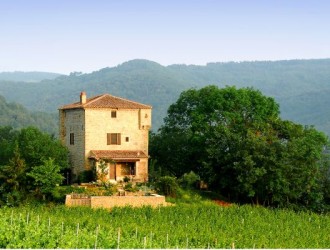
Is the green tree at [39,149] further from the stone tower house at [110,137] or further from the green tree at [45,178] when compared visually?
the green tree at [45,178]

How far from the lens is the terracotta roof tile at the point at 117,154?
42375 mm

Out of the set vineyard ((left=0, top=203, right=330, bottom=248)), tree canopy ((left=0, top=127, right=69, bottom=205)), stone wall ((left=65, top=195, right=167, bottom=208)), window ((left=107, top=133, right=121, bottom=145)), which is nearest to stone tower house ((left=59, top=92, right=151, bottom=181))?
window ((left=107, top=133, right=121, bottom=145))

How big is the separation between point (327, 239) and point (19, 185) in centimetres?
1662

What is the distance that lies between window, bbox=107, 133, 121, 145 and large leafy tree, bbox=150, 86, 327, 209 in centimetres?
395

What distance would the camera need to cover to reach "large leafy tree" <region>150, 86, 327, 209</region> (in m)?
41.0

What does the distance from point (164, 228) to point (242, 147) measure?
41.6ft

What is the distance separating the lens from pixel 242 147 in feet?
137

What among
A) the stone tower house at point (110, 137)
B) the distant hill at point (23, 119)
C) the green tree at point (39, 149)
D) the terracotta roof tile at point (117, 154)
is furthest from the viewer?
the distant hill at point (23, 119)

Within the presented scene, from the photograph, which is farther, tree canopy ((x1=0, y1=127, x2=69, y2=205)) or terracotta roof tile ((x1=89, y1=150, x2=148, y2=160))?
terracotta roof tile ((x1=89, y1=150, x2=148, y2=160))

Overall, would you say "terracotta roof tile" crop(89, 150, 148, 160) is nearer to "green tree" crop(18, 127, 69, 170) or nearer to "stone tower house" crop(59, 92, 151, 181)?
"stone tower house" crop(59, 92, 151, 181)

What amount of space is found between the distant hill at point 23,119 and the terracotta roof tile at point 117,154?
8659cm

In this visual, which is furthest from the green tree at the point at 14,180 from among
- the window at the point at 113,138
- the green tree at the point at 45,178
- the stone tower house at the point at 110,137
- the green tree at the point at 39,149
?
the window at the point at 113,138

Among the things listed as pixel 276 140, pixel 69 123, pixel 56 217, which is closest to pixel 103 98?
pixel 69 123

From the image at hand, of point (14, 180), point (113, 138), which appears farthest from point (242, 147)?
point (14, 180)
